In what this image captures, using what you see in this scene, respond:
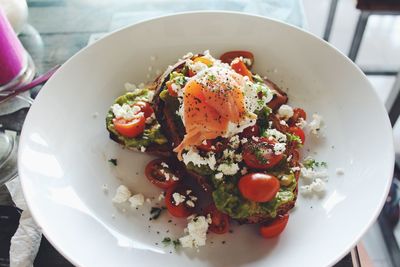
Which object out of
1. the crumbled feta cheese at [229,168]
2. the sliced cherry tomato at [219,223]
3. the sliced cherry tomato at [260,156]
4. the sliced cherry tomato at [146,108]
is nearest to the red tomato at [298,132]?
the sliced cherry tomato at [260,156]

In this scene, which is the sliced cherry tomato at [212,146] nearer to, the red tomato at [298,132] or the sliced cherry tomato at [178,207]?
the sliced cherry tomato at [178,207]

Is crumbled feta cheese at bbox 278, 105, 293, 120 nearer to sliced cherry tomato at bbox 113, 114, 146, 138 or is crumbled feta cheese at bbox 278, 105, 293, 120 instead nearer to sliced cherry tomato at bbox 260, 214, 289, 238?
sliced cherry tomato at bbox 260, 214, 289, 238

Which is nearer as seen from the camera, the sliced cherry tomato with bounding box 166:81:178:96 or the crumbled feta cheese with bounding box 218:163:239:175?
the crumbled feta cheese with bounding box 218:163:239:175

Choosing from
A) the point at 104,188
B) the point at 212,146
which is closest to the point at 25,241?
the point at 104,188

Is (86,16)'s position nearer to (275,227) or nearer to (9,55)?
(9,55)

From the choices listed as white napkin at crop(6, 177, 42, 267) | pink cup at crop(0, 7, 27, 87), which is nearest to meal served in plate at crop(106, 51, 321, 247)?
white napkin at crop(6, 177, 42, 267)

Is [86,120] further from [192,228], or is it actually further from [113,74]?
[192,228]

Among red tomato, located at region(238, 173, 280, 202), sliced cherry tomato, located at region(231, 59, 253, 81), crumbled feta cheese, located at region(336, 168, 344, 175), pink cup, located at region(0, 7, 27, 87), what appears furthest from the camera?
pink cup, located at region(0, 7, 27, 87)
